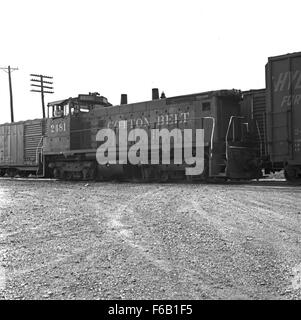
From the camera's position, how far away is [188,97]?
1656 centimetres

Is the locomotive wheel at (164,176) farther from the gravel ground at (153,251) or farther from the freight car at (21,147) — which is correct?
the freight car at (21,147)

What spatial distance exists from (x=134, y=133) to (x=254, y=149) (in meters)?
5.26

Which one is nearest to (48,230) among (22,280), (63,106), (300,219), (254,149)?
(22,280)

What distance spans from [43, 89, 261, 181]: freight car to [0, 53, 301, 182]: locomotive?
0.03 meters

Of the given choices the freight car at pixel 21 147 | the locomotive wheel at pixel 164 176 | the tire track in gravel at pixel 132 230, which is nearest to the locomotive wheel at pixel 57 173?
the freight car at pixel 21 147

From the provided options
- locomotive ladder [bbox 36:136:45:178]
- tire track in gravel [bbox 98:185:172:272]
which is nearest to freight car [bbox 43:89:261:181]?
locomotive ladder [bbox 36:136:45:178]

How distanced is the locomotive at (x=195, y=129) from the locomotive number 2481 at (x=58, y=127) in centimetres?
5

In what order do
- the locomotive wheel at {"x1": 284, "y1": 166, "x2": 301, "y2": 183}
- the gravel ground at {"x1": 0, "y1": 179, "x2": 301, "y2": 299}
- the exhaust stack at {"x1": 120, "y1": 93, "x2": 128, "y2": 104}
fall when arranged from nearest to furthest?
1. the gravel ground at {"x1": 0, "y1": 179, "x2": 301, "y2": 299}
2. the locomotive wheel at {"x1": 284, "y1": 166, "x2": 301, "y2": 183}
3. the exhaust stack at {"x1": 120, "y1": 93, "x2": 128, "y2": 104}

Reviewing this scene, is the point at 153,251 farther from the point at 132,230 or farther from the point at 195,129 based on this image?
the point at 195,129

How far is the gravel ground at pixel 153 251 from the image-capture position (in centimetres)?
380

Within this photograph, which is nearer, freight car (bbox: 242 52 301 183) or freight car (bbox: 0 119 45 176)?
freight car (bbox: 242 52 301 183)

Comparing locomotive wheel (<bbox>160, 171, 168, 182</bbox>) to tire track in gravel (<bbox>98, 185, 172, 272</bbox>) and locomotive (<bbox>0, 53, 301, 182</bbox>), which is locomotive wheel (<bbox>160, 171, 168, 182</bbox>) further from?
tire track in gravel (<bbox>98, 185, 172, 272</bbox>)

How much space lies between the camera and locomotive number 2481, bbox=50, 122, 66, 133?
20688 mm
